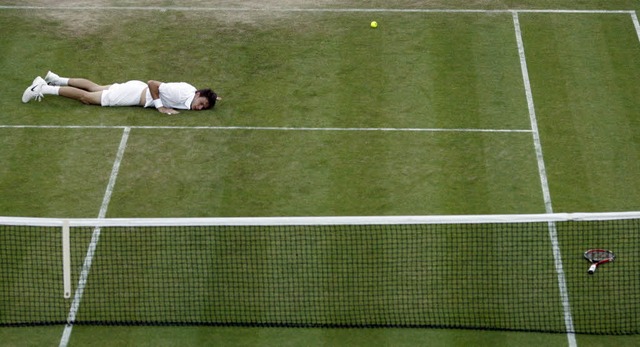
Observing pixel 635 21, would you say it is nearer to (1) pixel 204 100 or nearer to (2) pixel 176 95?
(1) pixel 204 100

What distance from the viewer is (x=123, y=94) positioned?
2159cm

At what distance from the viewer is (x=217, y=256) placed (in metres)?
17.6

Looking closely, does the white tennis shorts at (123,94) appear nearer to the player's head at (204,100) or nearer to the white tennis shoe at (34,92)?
the player's head at (204,100)

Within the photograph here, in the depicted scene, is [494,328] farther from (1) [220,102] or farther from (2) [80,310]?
(1) [220,102]

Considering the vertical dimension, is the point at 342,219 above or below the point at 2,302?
above

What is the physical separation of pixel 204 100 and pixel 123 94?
1.49 metres

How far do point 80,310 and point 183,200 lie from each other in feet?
10.1

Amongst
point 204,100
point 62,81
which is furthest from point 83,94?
point 204,100

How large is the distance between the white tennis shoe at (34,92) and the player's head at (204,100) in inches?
110

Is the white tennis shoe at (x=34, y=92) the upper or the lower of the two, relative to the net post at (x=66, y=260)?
lower

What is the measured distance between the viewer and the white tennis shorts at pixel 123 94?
21578 mm

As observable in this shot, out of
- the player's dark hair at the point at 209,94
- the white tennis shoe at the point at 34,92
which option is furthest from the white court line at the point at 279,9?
the player's dark hair at the point at 209,94

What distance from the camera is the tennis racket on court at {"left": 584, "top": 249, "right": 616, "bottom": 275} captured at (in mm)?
17359

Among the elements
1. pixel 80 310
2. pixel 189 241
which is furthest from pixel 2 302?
pixel 189 241
